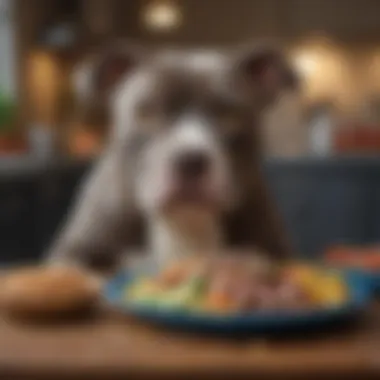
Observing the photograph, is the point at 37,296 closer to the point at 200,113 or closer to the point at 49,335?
the point at 49,335

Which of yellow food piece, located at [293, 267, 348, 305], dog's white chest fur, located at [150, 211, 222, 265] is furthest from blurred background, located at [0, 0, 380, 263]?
yellow food piece, located at [293, 267, 348, 305]

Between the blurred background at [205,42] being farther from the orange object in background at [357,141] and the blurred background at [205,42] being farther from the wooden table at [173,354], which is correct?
the wooden table at [173,354]

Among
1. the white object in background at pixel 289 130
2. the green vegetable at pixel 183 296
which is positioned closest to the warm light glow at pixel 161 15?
the white object in background at pixel 289 130

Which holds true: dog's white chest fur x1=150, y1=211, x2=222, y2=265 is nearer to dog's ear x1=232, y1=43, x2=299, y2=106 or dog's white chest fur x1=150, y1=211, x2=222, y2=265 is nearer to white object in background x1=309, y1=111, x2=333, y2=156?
dog's ear x1=232, y1=43, x2=299, y2=106

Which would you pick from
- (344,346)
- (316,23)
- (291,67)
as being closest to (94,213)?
(291,67)

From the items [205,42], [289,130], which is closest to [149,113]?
[289,130]

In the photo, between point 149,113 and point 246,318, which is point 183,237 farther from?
point 246,318
